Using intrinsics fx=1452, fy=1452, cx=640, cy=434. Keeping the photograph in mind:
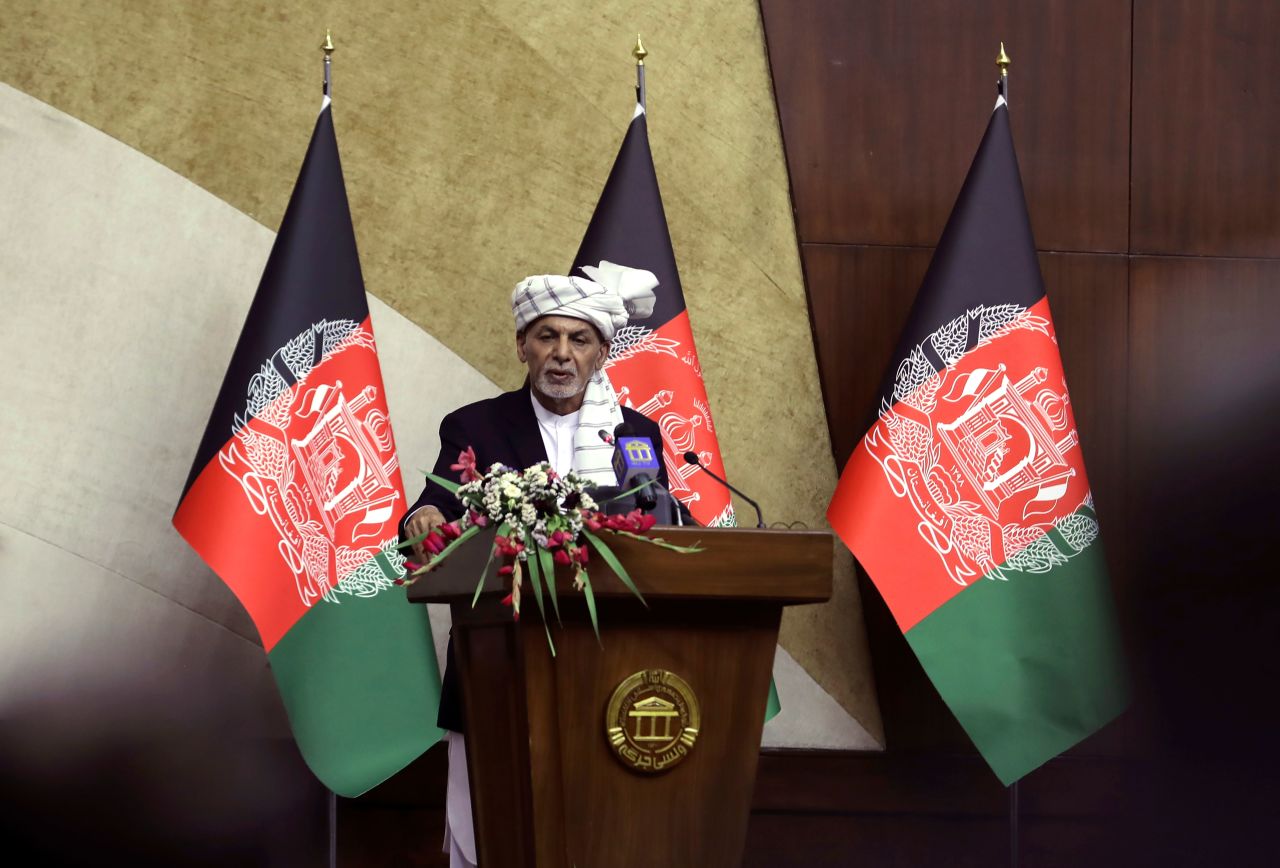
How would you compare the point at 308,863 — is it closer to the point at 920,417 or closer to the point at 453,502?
the point at 453,502

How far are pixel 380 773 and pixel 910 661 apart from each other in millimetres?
1530

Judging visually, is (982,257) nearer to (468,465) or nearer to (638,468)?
(638,468)

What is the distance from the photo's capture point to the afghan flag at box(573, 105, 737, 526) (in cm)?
363

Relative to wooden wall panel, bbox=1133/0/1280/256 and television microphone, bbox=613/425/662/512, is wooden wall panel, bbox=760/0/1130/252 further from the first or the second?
television microphone, bbox=613/425/662/512

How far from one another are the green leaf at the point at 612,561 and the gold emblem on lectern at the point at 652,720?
0.49ft

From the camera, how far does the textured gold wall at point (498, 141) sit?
3.95 meters

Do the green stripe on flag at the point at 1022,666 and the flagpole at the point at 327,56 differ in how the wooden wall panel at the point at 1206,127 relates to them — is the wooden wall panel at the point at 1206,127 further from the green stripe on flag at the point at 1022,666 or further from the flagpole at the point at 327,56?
the flagpole at the point at 327,56

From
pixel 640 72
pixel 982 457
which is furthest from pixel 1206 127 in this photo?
pixel 640 72

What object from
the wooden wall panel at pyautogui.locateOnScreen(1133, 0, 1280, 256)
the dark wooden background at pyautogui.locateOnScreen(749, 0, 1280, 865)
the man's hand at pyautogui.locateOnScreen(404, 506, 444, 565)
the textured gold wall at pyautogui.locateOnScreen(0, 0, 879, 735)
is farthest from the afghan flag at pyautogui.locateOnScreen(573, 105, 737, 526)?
the wooden wall panel at pyautogui.locateOnScreen(1133, 0, 1280, 256)

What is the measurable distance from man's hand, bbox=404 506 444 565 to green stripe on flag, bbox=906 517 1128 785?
4.75ft

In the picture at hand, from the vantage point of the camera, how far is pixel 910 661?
4.03 meters

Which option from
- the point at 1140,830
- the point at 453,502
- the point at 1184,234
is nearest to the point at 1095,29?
the point at 1184,234

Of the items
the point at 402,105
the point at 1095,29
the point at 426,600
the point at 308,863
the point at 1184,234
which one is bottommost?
the point at 308,863

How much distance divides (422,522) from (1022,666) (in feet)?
5.64
